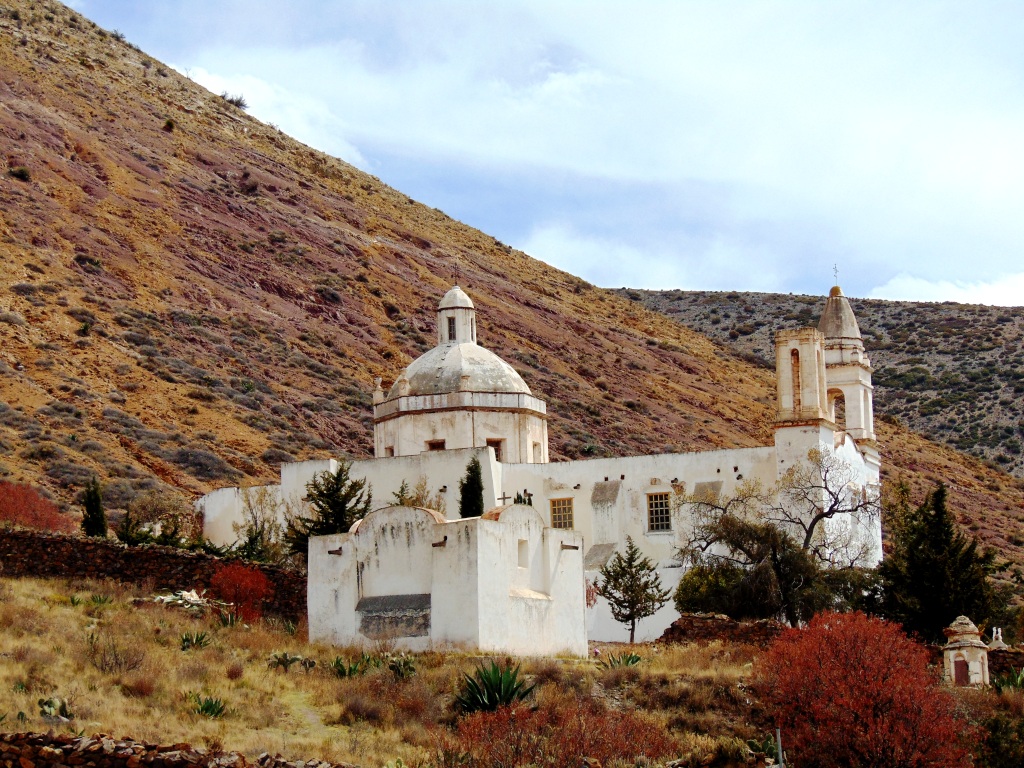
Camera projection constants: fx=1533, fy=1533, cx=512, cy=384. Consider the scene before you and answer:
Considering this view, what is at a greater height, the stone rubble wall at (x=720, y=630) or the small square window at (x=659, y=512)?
the small square window at (x=659, y=512)

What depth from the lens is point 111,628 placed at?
2631 cm

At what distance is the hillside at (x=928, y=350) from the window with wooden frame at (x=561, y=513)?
40241 mm

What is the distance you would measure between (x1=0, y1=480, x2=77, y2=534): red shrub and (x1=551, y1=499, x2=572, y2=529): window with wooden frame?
41.7ft

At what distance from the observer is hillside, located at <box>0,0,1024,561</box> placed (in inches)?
2069

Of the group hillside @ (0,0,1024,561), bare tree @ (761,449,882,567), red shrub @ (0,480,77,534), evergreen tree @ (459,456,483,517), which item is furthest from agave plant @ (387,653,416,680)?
hillside @ (0,0,1024,561)

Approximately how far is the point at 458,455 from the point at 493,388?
3069 millimetres

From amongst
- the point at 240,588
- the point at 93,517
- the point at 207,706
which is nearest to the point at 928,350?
the point at 93,517

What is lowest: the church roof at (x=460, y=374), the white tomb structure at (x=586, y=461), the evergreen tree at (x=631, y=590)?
the evergreen tree at (x=631, y=590)

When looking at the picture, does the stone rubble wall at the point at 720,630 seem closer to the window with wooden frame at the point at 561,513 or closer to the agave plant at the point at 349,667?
the agave plant at the point at 349,667

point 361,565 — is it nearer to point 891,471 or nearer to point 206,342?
point 206,342

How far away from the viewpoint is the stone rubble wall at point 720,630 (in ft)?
94.7

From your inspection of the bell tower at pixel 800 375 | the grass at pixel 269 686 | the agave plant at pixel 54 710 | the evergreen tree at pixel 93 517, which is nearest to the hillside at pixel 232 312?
the evergreen tree at pixel 93 517

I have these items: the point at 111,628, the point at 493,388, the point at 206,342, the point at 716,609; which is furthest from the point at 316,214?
the point at 111,628

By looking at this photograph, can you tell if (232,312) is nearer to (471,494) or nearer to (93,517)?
(471,494)
